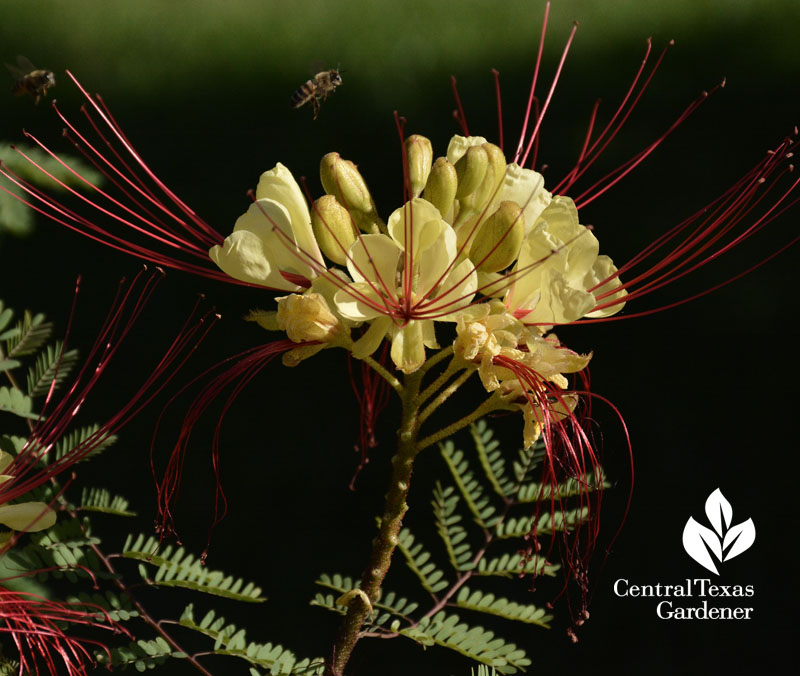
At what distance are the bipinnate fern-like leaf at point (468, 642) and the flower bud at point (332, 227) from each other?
0.51 m

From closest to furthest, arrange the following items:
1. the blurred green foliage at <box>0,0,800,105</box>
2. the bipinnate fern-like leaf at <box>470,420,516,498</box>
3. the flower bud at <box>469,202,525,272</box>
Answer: the flower bud at <box>469,202,525,272</box>
the bipinnate fern-like leaf at <box>470,420,516,498</box>
the blurred green foliage at <box>0,0,800,105</box>

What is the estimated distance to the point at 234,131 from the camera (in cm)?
364

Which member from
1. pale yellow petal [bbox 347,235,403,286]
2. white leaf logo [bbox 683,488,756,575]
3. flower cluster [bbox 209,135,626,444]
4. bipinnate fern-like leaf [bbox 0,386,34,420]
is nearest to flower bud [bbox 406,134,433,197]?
flower cluster [bbox 209,135,626,444]

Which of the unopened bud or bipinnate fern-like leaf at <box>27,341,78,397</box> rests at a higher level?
the unopened bud

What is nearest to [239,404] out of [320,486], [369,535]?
[320,486]

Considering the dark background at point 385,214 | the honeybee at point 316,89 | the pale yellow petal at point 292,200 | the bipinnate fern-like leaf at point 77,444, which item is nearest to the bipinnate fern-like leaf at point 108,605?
the bipinnate fern-like leaf at point 77,444

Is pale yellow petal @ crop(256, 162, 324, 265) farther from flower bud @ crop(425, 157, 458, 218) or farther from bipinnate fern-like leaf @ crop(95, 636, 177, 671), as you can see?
bipinnate fern-like leaf @ crop(95, 636, 177, 671)

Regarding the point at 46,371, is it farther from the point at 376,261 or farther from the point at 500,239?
the point at 500,239

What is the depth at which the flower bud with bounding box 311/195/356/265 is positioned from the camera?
1.20m

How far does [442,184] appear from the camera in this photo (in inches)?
47.8

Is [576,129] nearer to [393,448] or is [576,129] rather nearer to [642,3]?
[642,3]

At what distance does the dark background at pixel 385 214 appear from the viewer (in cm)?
267

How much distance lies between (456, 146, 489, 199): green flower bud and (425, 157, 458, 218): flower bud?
0.01m

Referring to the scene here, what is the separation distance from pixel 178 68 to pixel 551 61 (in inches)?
54.4
